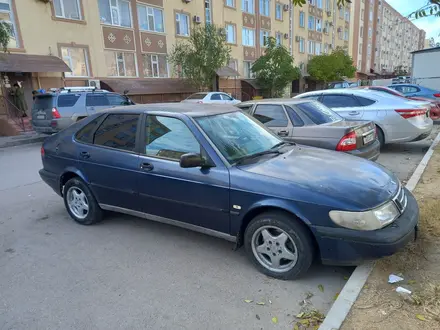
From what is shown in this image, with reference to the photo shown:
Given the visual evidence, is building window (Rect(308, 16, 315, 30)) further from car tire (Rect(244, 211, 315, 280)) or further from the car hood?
car tire (Rect(244, 211, 315, 280))

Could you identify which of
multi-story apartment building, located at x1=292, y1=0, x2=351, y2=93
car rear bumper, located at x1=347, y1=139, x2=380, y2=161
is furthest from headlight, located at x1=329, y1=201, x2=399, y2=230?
multi-story apartment building, located at x1=292, y1=0, x2=351, y2=93

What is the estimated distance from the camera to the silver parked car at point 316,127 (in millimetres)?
5340

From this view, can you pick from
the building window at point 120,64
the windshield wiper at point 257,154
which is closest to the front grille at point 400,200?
the windshield wiper at point 257,154

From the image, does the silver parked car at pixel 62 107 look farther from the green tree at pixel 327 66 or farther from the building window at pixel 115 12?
the green tree at pixel 327 66

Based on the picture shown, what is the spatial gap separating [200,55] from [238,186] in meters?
20.9

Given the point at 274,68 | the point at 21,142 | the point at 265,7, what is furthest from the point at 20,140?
the point at 265,7

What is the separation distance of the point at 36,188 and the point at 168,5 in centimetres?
2034

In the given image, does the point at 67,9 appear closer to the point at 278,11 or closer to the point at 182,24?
the point at 182,24

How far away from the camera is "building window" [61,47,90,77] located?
701 inches

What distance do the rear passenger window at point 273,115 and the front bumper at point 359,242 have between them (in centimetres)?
353

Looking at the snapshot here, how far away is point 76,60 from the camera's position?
18281mm

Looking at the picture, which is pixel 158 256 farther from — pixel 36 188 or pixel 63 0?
pixel 63 0

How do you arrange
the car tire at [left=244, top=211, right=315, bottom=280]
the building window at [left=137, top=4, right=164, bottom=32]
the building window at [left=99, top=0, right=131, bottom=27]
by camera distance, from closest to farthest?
the car tire at [left=244, top=211, right=315, bottom=280] < the building window at [left=99, top=0, right=131, bottom=27] < the building window at [left=137, top=4, right=164, bottom=32]

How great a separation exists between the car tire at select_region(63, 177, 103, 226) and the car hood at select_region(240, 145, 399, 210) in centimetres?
230
